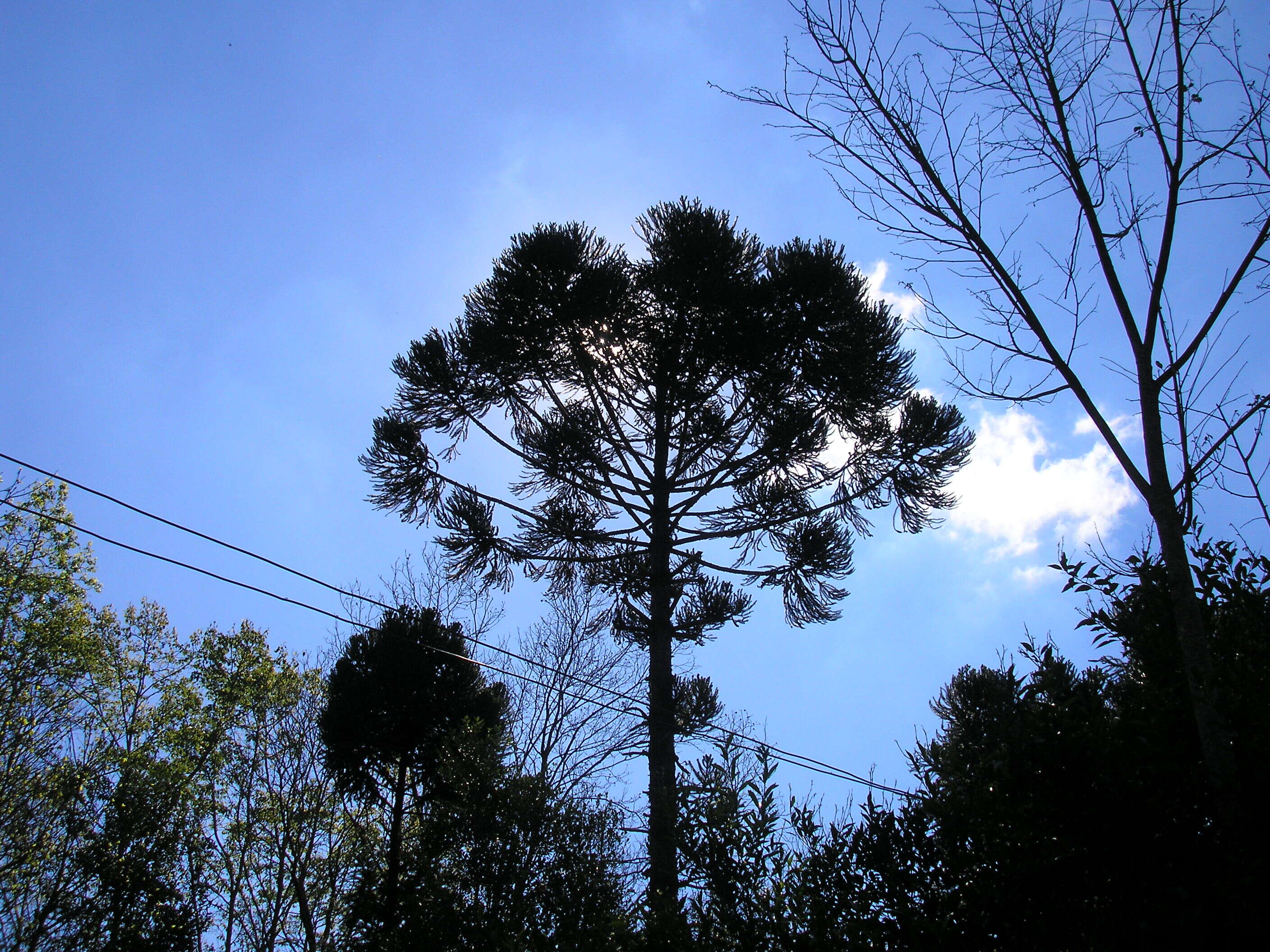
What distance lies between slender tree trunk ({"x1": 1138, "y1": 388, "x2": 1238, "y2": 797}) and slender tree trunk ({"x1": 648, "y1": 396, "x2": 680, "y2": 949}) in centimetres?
269

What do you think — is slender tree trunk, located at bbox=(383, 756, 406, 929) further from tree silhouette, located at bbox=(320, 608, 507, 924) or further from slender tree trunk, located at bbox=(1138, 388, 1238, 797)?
slender tree trunk, located at bbox=(1138, 388, 1238, 797)

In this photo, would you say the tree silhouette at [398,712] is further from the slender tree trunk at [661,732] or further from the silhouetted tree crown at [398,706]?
the slender tree trunk at [661,732]

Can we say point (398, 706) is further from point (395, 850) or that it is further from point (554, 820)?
point (554, 820)

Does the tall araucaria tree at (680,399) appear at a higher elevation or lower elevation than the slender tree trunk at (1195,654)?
higher

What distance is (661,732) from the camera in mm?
7676

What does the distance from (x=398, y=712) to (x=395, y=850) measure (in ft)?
7.05

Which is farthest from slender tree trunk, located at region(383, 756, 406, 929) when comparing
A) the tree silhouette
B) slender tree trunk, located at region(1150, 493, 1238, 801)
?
slender tree trunk, located at region(1150, 493, 1238, 801)

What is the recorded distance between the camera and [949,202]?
3863mm

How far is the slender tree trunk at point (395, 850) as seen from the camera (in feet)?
21.4

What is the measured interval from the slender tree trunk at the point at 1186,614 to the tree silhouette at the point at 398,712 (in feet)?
27.9

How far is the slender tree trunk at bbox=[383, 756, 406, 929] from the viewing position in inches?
257

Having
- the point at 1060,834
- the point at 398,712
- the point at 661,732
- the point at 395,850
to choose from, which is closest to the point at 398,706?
the point at 398,712

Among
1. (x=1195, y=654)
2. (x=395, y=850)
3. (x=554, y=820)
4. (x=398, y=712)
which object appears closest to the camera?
(x=1195, y=654)

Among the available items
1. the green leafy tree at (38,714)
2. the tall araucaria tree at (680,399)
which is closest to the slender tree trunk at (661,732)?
the tall araucaria tree at (680,399)
